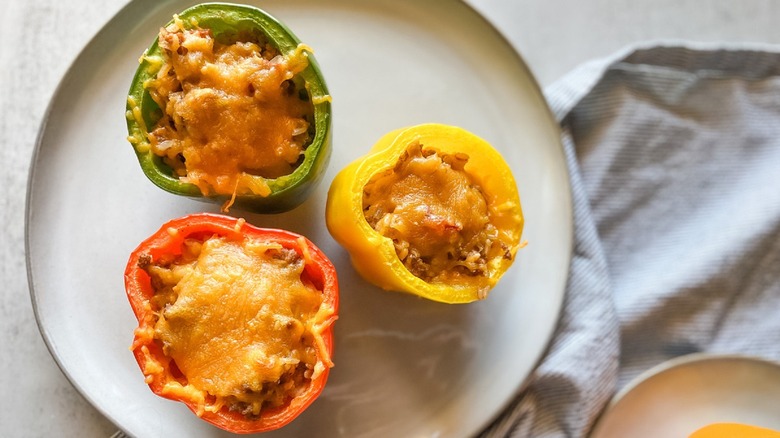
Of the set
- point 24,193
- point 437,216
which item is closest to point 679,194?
point 437,216

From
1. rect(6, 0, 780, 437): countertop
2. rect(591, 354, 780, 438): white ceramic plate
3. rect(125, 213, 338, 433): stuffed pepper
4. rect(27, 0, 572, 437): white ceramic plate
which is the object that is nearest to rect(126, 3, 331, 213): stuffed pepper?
rect(125, 213, 338, 433): stuffed pepper

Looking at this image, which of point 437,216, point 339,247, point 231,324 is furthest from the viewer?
point 339,247

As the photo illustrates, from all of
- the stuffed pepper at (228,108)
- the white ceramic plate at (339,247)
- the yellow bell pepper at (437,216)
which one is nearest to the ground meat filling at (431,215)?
the yellow bell pepper at (437,216)

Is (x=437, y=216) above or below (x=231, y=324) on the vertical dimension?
above

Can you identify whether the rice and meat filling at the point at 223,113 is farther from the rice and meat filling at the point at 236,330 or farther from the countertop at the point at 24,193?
the countertop at the point at 24,193

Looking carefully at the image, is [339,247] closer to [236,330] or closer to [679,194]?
[236,330]

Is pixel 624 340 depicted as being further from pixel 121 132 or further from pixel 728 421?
pixel 121 132

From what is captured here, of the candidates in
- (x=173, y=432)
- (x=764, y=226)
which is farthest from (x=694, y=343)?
(x=173, y=432)
